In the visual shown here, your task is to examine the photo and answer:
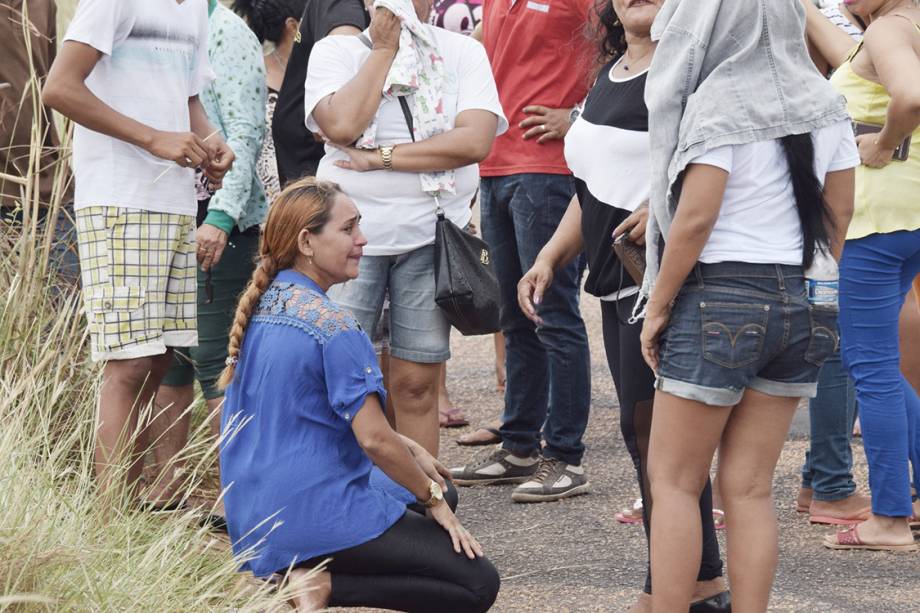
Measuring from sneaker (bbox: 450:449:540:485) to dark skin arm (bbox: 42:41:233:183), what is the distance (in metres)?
1.95

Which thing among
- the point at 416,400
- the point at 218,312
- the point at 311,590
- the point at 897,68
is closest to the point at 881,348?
the point at 897,68

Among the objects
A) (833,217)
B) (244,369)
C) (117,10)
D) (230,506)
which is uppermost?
(117,10)

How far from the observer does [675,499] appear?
340 centimetres

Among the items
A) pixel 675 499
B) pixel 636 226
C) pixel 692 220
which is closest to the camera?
pixel 692 220

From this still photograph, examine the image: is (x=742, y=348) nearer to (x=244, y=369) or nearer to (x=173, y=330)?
(x=244, y=369)

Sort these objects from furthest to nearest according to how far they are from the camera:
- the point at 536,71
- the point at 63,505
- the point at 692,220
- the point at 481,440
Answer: the point at 481,440, the point at 536,71, the point at 63,505, the point at 692,220

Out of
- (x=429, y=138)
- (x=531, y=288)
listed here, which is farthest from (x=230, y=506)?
(x=429, y=138)

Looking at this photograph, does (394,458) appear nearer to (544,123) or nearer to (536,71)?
(544,123)

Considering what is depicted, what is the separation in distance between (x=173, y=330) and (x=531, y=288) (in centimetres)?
120

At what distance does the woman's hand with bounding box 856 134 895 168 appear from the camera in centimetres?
451

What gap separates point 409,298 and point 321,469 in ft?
4.33

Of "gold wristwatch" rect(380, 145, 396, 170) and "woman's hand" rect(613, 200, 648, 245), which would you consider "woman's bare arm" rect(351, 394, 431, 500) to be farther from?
"gold wristwatch" rect(380, 145, 396, 170)

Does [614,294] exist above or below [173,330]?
above

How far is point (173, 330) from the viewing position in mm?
4375
